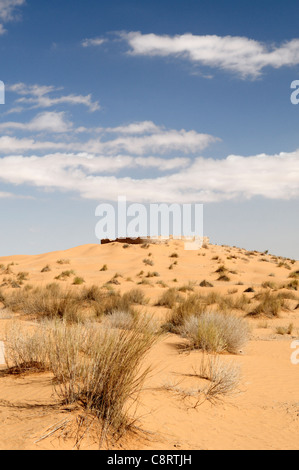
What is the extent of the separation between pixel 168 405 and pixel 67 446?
2289 mm

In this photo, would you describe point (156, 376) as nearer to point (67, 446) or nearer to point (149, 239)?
point (67, 446)

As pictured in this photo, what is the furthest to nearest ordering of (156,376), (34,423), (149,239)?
1. (149,239)
2. (156,376)
3. (34,423)

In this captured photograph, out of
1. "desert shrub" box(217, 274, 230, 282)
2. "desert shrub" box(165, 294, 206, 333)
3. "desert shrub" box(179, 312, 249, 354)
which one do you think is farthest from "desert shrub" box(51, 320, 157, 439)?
"desert shrub" box(217, 274, 230, 282)

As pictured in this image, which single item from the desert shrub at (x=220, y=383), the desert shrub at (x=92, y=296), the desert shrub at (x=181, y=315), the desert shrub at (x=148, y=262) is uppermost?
the desert shrub at (x=220, y=383)

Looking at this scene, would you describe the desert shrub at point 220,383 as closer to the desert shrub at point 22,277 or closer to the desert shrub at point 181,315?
the desert shrub at point 181,315

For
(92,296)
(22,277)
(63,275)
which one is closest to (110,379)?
(92,296)

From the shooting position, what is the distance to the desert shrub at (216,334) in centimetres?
1044

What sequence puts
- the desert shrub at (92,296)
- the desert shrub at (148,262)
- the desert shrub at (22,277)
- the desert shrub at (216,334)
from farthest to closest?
the desert shrub at (148,262), the desert shrub at (22,277), the desert shrub at (92,296), the desert shrub at (216,334)

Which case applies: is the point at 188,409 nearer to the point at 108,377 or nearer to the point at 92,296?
the point at 108,377

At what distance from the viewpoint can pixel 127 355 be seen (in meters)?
5.33

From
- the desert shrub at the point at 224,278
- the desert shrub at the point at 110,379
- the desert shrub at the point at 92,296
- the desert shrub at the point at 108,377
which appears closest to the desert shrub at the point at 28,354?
the desert shrub at the point at 108,377

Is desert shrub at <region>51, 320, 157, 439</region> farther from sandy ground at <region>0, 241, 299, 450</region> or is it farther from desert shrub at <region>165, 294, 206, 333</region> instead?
desert shrub at <region>165, 294, 206, 333</region>

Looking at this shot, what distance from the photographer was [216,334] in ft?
33.7
